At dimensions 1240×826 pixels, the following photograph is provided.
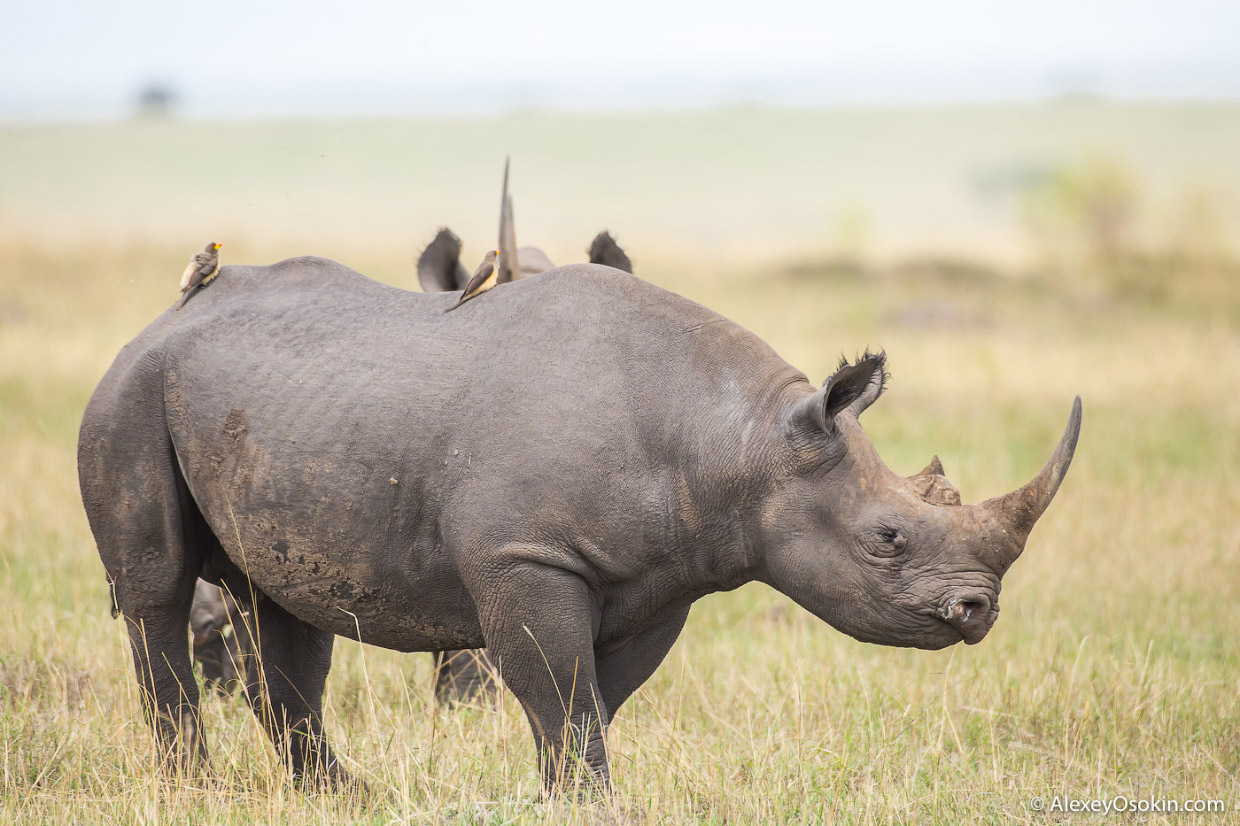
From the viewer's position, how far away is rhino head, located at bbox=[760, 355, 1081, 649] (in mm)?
3643

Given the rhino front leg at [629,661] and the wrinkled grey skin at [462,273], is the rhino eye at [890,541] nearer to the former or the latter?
the rhino front leg at [629,661]

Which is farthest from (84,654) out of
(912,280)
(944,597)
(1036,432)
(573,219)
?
(573,219)

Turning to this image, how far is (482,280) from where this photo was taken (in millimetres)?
4379

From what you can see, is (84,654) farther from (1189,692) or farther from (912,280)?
(912,280)

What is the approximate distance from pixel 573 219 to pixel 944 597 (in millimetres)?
73636

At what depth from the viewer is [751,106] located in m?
127

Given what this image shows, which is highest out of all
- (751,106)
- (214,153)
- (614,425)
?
(751,106)

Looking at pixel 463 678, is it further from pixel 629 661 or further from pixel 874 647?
pixel 874 647

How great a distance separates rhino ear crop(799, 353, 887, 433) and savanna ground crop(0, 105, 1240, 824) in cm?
135

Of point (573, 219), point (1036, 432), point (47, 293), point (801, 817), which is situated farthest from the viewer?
point (573, 219)

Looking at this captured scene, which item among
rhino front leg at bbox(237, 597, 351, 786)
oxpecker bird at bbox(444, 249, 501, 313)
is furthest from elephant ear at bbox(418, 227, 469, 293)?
rhino front leg at bbox(237, 597, 351, 786)

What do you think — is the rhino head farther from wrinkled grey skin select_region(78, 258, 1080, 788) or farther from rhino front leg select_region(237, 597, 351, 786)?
rhino front leg select_region(237, 597, 351, 786)

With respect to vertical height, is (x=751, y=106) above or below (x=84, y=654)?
above

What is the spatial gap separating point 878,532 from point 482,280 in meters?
1.61
